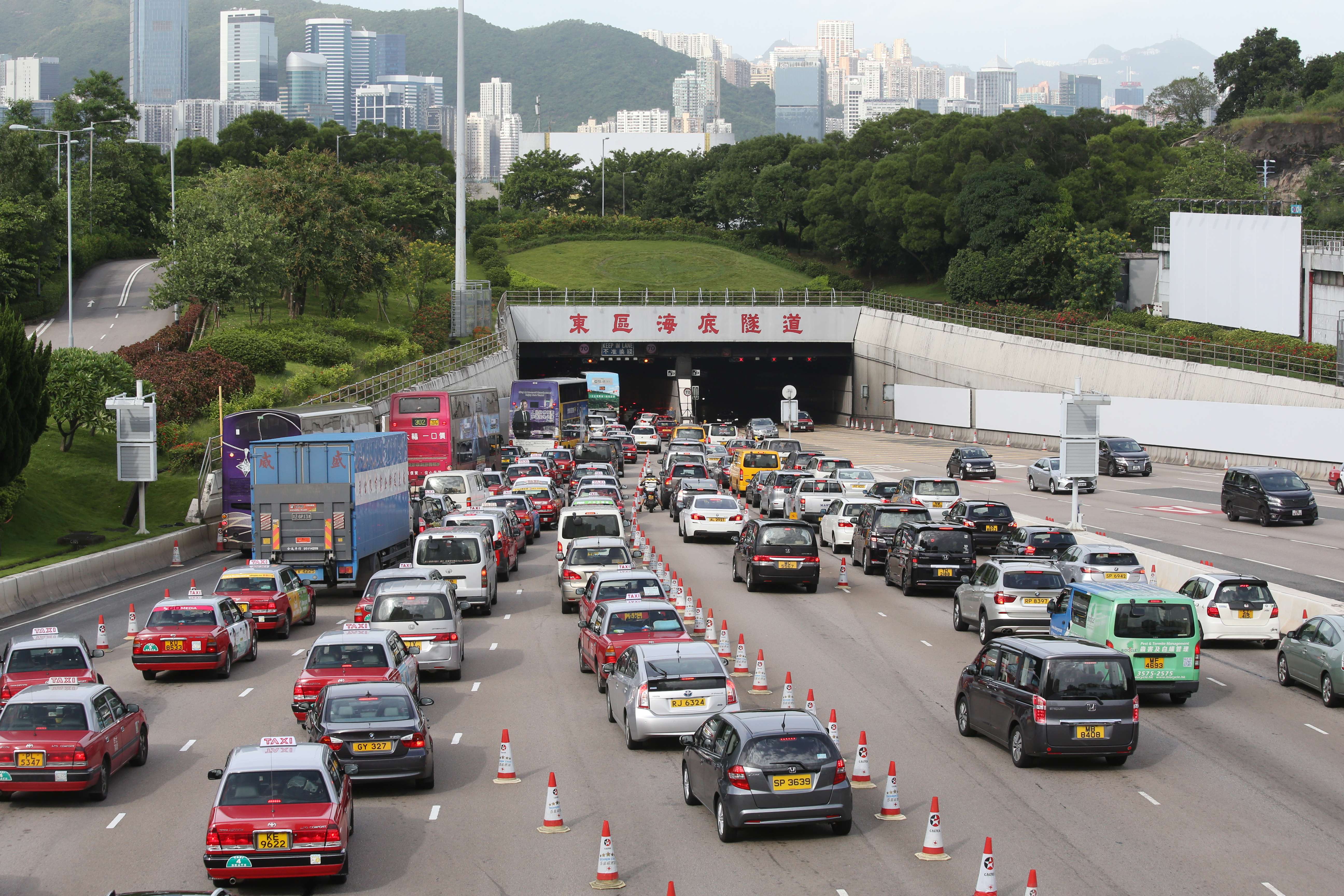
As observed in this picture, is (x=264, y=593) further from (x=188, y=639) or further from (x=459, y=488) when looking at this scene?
(x=459, y=488)

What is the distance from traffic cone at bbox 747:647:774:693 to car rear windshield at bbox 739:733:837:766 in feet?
21.6

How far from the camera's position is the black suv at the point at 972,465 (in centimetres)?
5472

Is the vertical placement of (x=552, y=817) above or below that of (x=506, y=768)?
above

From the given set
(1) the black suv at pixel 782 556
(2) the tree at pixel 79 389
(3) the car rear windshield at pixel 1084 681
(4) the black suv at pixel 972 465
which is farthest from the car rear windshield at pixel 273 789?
(4) the black suv at pixel 972 465

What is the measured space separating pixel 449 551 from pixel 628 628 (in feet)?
28.8

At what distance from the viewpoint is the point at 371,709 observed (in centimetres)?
1595

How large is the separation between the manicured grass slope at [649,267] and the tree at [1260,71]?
44310 mm

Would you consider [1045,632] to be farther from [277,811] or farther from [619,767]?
[277,811]

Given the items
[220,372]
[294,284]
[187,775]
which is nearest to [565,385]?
[294,284]

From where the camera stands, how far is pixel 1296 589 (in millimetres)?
28031

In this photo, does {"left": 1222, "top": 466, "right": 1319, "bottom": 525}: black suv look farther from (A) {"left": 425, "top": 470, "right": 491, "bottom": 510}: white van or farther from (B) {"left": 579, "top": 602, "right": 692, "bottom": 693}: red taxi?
(B) {"left": 579, "top": 602, "right": 692, "bottom": 693}: red taxi

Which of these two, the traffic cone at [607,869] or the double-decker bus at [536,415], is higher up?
the double-decker bus at [536,415]

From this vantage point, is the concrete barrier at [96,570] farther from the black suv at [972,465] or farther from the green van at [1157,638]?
the black suv at [972,465]

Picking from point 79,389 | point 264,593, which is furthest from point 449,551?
point 79,389
